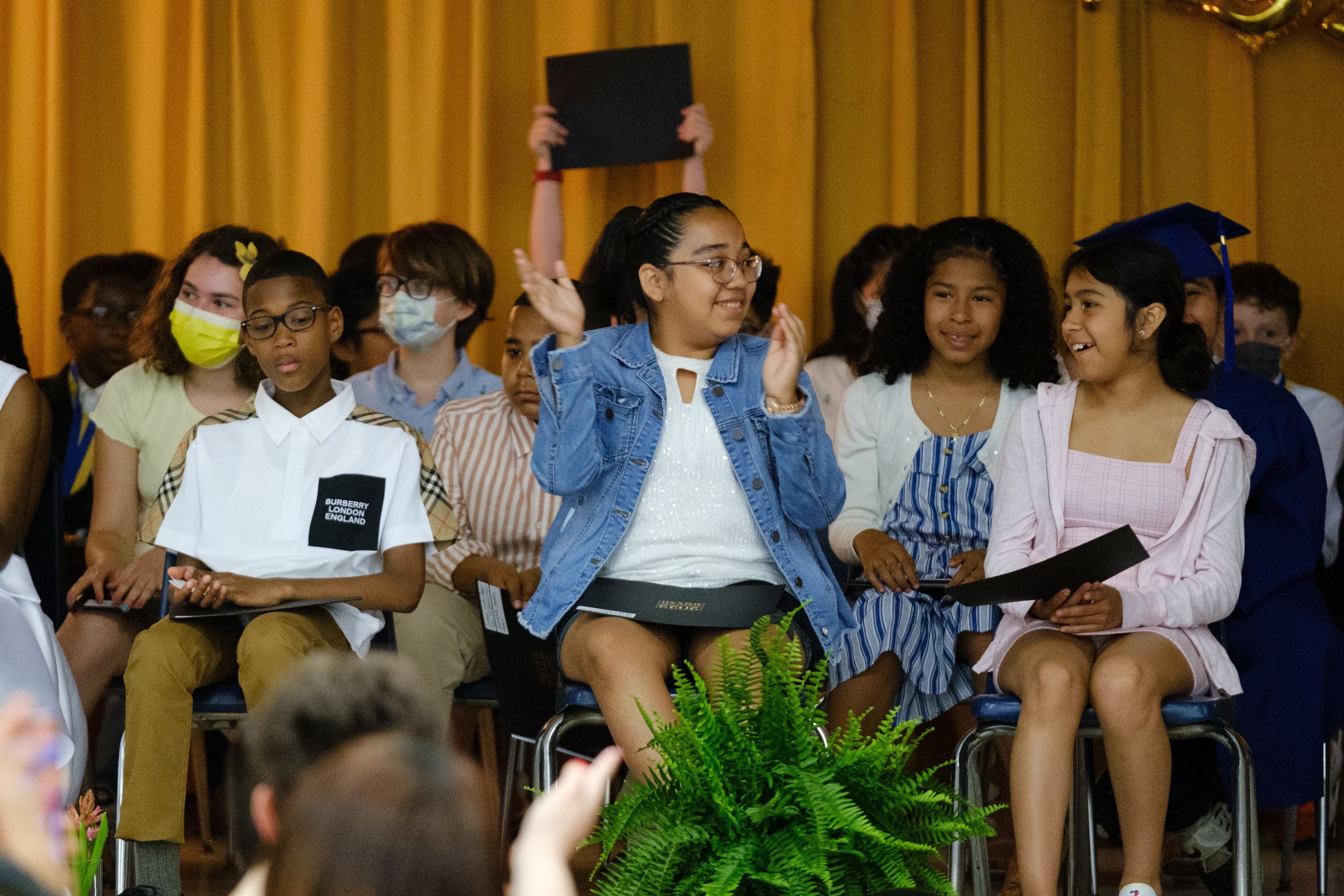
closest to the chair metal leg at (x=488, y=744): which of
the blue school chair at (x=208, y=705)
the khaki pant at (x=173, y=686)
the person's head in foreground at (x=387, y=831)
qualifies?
the blue school chair at (x=208, y=705)

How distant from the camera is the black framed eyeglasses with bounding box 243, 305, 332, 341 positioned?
9.99 feet

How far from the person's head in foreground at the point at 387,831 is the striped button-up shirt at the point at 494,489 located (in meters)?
2.36

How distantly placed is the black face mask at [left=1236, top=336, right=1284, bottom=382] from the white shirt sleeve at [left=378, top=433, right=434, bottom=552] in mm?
2335

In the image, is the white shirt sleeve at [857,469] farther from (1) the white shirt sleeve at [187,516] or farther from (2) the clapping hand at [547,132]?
(2) the clapping hand at [547,132]

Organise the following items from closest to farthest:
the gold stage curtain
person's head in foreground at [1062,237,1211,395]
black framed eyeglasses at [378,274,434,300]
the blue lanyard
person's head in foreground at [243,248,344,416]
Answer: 1. person's head in foreground at [1062,237,1211,395]
2. person's head in foreground at [243,248,344,416]
3. the blue lanyard
4. black framed eyeglasses at [378,274,434,300]
5. the gold stage curtain

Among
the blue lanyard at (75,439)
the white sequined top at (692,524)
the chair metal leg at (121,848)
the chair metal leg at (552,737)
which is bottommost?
the chair metal leg at (121,848)

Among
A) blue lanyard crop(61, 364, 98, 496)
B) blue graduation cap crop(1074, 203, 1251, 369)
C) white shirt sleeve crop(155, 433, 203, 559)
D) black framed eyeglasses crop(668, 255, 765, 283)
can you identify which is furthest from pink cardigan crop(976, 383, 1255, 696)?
blue lanyard crop(61, 364, 98, 496)

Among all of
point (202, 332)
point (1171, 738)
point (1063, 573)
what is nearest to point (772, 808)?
point (1063, 573)

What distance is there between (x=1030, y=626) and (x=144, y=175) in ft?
11.4

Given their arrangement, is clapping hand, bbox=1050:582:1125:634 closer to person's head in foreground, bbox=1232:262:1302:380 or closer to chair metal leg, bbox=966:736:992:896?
chair metal leg, bbox=966:736:992:896

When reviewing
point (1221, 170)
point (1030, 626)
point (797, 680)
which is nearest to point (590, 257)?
point (1030, 626)

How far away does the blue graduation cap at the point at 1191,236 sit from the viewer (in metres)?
3.19

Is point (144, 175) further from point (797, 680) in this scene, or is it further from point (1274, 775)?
point (1274, 775)

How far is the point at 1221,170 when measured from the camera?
461 centimetres
